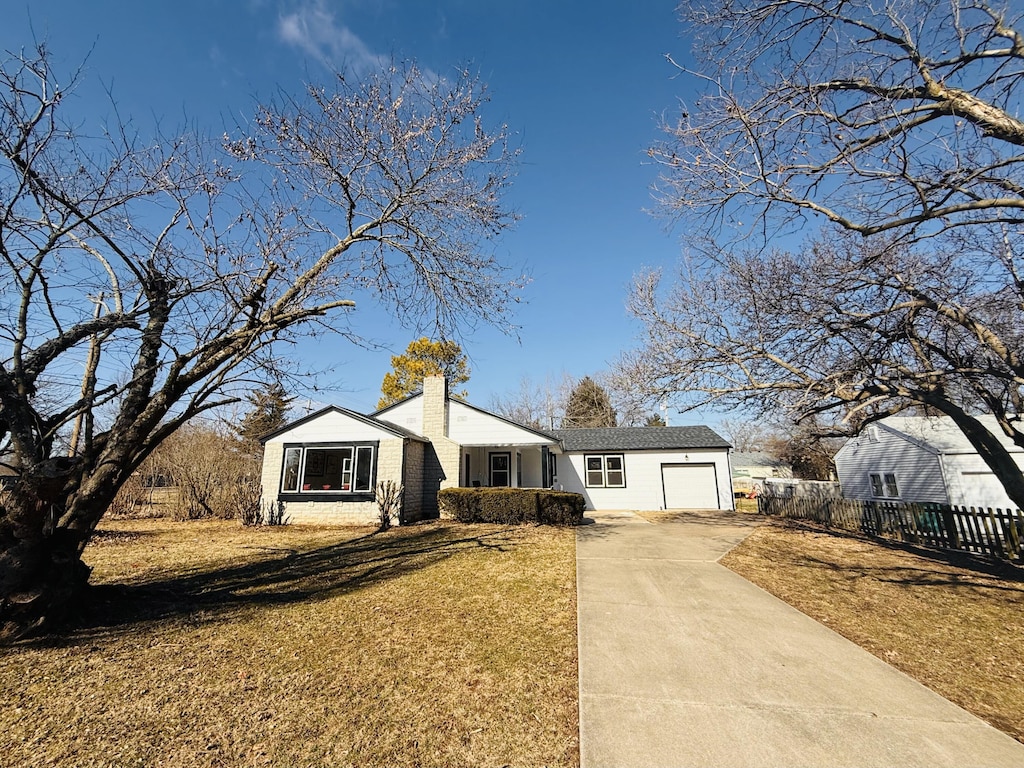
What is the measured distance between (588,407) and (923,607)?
3047 cm

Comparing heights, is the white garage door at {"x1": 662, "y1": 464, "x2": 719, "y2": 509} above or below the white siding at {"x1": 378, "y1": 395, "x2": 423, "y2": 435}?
below

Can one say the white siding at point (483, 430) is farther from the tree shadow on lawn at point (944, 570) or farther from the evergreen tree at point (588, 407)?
the evergreen tree at point (588, 407)

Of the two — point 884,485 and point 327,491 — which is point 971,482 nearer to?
point 884,485

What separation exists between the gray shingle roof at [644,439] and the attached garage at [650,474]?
1.7 inches

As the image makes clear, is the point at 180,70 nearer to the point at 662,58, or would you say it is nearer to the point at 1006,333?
the point at 662,58

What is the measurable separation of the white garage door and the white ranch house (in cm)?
4

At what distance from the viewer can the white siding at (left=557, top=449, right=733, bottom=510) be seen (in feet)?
60.7

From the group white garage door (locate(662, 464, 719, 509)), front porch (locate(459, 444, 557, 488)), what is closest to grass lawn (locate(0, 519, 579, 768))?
front porch (locate(459, 444, 557, 488))

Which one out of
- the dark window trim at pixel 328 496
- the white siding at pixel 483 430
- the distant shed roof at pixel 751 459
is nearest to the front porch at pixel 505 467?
the white siding at pixel 483 430

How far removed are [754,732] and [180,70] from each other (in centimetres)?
913

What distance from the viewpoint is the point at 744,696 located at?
131 inches

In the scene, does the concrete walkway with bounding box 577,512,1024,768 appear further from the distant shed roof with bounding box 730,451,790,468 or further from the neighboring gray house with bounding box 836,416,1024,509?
the distant shed roof with bounding box 730,451,790,468

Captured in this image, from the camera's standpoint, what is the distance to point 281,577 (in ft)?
23.1

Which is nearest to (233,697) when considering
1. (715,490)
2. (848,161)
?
(848,161)
